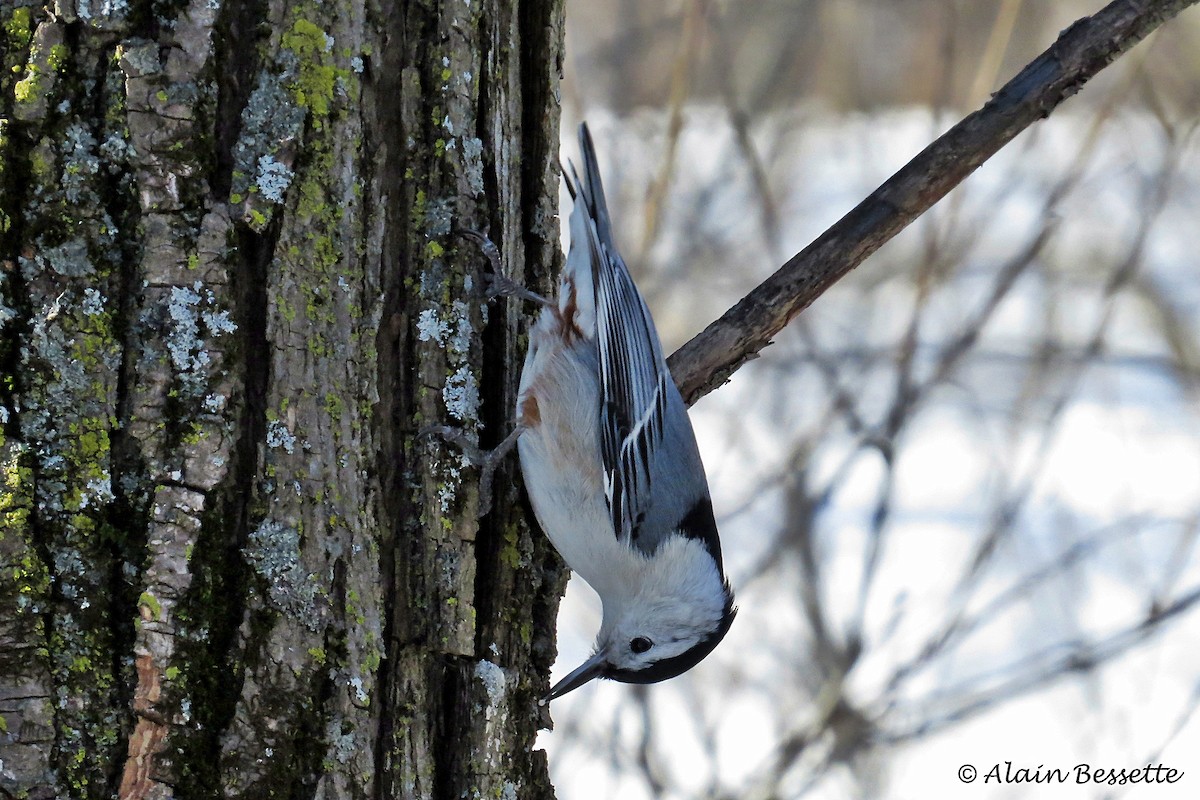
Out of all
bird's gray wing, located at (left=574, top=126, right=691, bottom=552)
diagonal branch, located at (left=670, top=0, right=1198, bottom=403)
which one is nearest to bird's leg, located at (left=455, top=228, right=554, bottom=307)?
diagonal branch, located at (left=670, top=0, right=1198, bottom=403)

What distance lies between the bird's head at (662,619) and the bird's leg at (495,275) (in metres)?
0.76

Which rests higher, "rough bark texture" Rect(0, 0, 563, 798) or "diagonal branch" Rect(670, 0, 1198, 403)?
"diagonal branch" Rect(670, 0, 1198, 403)

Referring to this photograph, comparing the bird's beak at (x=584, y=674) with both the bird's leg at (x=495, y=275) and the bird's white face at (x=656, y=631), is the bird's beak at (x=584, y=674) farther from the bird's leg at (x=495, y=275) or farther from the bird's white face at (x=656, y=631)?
the bird's leg at (x=495, y=275)

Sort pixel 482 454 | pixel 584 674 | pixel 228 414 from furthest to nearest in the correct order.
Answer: pixel 584 674
pixel 482 454
pixel 228 414

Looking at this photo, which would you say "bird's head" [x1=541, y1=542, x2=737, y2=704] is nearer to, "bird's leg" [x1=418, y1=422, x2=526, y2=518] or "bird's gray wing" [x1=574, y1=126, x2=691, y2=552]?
"bird's gray wing" [x1=574, y1=126, x2=691, y2=552]

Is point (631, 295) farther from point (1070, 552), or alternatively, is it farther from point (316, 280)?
point (1070, 552)

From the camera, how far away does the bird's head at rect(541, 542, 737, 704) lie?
2.09m

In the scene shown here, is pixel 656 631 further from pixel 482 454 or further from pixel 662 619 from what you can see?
pixel 482 454

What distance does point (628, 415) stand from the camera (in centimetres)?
213

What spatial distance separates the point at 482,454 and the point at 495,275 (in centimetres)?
27

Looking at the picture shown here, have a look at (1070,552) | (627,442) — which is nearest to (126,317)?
(627,442)

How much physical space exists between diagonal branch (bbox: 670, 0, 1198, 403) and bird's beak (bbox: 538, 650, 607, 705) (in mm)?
747

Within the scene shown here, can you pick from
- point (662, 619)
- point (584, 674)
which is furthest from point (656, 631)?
point (584, 674)

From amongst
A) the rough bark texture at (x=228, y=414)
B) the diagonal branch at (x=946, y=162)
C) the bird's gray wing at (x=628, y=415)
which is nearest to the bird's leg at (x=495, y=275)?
the rough bark texture at (x=228, y=414)
